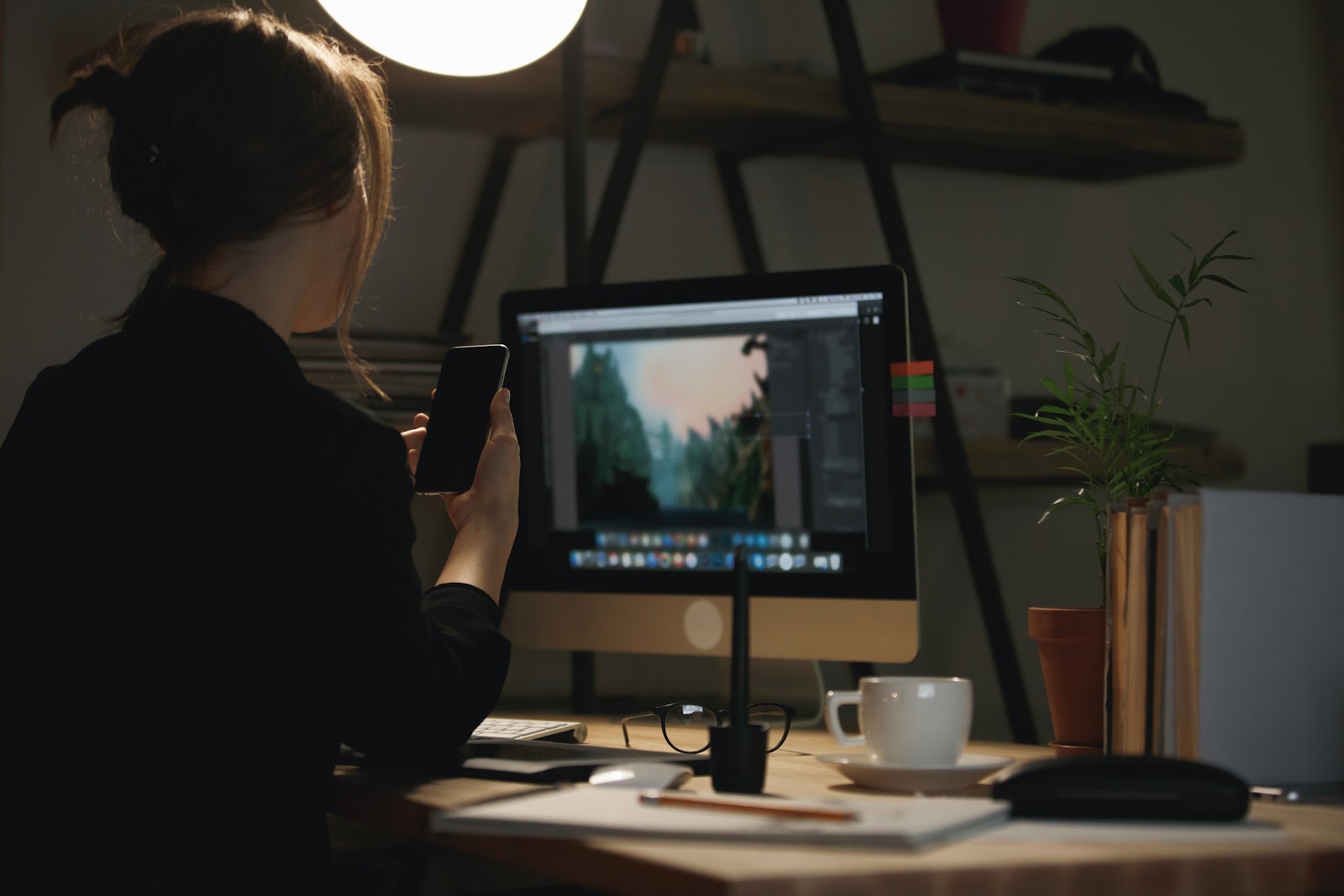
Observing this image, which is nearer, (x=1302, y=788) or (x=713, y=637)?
(x=1302, y=788)

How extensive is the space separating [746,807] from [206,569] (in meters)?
0.36

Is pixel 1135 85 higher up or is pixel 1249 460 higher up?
pixel 1135 85

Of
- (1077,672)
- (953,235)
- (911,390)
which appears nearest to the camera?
(1077,672)

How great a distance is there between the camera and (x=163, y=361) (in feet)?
2.89

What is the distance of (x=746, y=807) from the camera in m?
0.73

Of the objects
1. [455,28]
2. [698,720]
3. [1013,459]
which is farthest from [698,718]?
[1013,459]

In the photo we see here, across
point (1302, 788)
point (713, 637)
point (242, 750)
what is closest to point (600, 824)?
point (242, 750)

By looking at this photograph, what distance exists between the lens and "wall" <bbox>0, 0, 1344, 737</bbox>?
172 centimetres

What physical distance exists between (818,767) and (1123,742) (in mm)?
224

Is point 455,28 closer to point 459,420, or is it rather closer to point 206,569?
point 459,420

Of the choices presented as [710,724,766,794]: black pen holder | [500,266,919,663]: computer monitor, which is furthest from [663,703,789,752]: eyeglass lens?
[710,724,766,794]: black pen holder

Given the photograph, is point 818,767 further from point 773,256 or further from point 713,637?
point 773,256

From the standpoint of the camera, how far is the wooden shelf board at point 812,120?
167 cm

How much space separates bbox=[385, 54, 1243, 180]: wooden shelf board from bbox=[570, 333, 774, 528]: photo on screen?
38 centimetres
